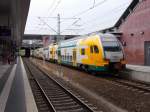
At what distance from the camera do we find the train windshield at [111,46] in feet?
84.1

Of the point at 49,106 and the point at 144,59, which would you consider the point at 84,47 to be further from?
the point at 49,106

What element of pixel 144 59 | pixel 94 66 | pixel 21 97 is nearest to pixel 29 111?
pixel 21 97

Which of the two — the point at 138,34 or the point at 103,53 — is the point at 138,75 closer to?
the point at 103,53

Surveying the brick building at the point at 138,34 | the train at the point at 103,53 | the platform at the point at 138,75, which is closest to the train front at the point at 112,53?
the train at the point at 103,53

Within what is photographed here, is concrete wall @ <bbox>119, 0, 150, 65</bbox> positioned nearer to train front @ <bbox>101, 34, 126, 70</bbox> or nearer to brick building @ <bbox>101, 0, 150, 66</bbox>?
brick building @ <bbox>101, 0, 150, 66</bbox>

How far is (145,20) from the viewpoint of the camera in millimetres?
34875

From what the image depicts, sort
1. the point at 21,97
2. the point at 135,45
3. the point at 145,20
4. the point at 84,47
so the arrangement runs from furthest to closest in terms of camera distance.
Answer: the point at 135,45
the point at 145,20
the point at 84,47
the point at 21,97

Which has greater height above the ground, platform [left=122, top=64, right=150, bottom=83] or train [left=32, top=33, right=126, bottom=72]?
train [left=32, top=33, right=126, bottom=72]

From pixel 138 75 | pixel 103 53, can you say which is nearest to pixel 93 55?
pixel 103 53

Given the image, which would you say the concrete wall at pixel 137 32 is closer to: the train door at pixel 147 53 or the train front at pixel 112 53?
the train door at pixel 147 53

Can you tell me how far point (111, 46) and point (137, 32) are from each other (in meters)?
11.4

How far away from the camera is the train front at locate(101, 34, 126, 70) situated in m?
25.3

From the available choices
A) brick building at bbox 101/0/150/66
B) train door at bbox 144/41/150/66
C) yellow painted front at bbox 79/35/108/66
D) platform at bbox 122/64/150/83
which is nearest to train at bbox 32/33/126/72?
yellow painted front at bbox 79/35/108/66

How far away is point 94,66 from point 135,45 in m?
12.3
